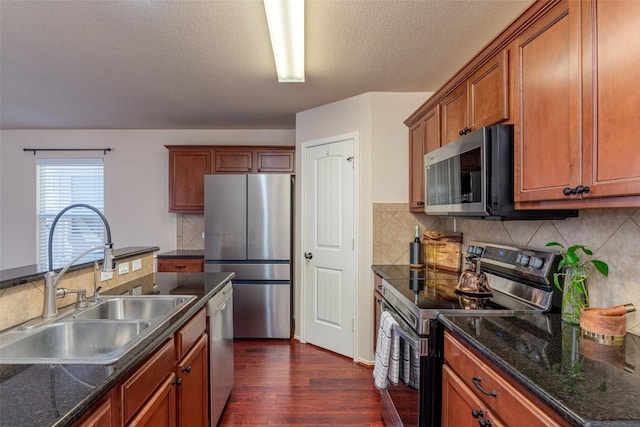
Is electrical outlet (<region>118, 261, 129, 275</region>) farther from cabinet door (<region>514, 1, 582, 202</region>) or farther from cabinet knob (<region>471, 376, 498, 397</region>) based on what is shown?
cabinet door (<region>514, 1, 582, 202</region>)

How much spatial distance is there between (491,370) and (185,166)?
3.91 metres

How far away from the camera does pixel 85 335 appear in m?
1.48

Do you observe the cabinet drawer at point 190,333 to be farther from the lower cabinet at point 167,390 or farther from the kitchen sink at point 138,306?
the kitchen sink at point 138,306

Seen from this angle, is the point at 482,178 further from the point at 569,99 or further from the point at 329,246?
the point at 329,246

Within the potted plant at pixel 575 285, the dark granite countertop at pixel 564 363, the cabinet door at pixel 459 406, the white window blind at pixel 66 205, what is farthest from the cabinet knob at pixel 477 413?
the white window blind at pixel 66 205

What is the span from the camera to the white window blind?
4.50 meters

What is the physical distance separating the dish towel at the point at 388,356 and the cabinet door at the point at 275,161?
255 centimetres

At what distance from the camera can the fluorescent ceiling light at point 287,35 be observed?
5.48ft

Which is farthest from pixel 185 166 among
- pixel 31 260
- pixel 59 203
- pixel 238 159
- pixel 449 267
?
pixel 449 267

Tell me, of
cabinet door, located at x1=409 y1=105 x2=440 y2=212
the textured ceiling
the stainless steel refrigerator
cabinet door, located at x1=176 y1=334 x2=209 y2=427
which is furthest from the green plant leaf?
the stainless steel refrigerator

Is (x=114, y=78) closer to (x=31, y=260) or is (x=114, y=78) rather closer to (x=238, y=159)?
(x=238, y=159)

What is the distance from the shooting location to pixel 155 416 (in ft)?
4.25

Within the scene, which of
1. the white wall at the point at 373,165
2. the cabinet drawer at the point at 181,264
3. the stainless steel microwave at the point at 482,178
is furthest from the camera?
the cabinet drawer at the point at 181,264

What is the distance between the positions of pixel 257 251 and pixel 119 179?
7.67 ft
